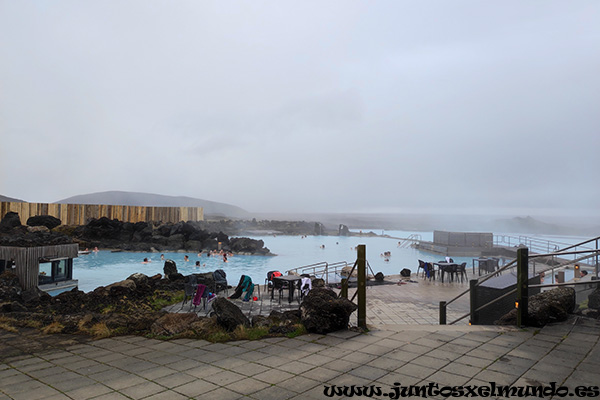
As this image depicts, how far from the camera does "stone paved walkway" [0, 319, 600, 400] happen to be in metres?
3.29

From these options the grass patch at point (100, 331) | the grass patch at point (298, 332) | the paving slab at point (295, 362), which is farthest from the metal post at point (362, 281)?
the grass patch at point (100, 331)

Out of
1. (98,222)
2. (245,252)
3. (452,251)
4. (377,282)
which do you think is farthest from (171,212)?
(377,282)

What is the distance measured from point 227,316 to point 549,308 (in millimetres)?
4798

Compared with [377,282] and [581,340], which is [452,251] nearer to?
[377,282]

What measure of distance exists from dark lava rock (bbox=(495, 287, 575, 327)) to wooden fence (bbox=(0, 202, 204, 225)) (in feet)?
164

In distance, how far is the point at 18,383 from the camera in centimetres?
353

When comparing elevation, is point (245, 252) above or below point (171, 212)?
below

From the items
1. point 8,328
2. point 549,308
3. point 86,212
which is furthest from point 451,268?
point 86,212

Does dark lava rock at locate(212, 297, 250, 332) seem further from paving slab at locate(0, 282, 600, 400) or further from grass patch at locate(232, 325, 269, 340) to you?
paving slab at locate(0, 282, 600, 400)

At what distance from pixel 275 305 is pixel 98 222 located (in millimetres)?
39721

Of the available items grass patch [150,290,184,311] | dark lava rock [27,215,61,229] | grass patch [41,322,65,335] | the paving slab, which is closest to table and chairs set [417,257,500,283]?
the paving slab

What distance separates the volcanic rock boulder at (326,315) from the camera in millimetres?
5163

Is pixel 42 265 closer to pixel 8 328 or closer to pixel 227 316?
pixel 8 328

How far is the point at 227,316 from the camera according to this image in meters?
5.39
